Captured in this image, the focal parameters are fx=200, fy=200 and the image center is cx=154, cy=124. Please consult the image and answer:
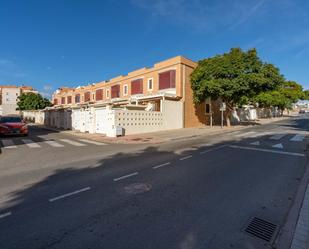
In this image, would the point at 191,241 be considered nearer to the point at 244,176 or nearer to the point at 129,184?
the point at 129,184

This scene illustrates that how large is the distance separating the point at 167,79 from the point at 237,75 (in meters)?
8.15

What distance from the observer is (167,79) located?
25.1 metres

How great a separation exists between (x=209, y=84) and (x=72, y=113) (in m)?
16.0

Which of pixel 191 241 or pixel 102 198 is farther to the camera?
pixel 102 198

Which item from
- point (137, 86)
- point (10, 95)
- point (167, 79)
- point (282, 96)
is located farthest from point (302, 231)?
point (10, 95)

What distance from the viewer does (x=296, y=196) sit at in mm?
4625

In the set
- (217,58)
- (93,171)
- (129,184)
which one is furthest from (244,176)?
(217,58)

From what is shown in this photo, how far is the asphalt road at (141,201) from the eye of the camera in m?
3.00

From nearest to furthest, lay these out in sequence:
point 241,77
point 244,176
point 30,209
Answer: point 30,209 < point 244,176 < point 241,77

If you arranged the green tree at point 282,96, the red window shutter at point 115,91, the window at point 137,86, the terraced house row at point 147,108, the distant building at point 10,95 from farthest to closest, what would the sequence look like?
1. the distant building at point 10,95
2. the green tree at point 282,96
3. the red window shutter at point 115,91
4. the window at point 137,86
5. the terraced house row at point 147,108

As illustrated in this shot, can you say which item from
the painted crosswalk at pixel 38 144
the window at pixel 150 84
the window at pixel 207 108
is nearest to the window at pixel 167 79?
the window at pixel 150 84

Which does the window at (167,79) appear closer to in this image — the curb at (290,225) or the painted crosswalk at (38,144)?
the painted crosswalk at (38,144)

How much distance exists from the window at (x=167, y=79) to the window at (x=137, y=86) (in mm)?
4585

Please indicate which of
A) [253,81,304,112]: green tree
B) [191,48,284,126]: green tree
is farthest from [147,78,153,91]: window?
[253,81,304,112]: green tree
